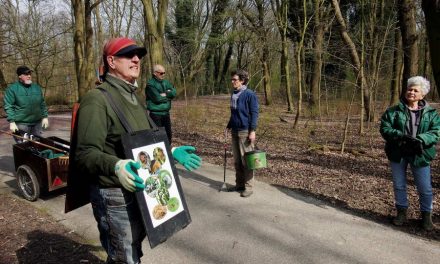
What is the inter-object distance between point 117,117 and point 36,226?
292cm

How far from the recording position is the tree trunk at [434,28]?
4750 mm

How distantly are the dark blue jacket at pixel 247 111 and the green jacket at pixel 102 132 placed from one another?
10.9 feet

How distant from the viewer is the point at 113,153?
221 centimetres

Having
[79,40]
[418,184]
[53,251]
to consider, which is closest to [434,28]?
[418,184]

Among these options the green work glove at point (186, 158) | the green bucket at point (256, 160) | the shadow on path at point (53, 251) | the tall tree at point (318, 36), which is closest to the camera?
the green work glove at point (186, 158)

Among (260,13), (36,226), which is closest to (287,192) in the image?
(36,226)

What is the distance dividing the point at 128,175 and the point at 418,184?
3803 mm

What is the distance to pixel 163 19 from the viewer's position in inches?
478

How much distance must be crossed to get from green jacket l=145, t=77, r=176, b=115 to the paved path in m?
2.32

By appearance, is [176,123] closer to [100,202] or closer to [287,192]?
[287,192]

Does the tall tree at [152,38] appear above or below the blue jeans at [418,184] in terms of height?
above

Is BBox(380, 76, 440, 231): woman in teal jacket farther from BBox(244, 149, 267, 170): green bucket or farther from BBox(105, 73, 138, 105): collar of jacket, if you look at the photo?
BBox(105, 73, 138, 105): collar of jacket

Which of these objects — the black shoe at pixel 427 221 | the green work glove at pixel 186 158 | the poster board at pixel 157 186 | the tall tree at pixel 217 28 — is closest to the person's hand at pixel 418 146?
the black shoe at pixel 427 221

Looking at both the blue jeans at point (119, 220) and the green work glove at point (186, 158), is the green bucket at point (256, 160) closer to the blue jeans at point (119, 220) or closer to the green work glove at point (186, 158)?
the green work glove at point (186, 158)
